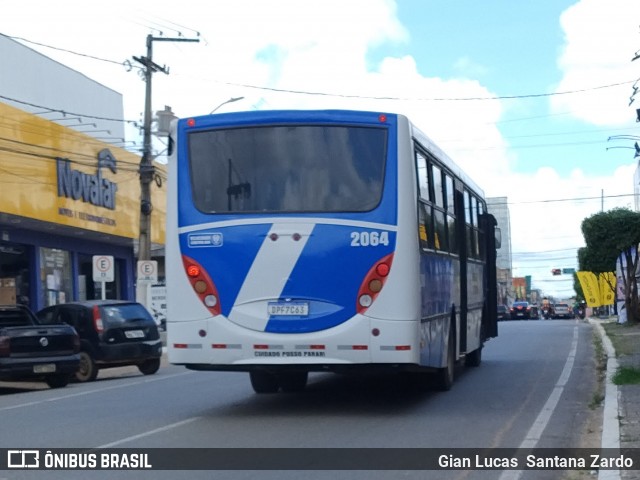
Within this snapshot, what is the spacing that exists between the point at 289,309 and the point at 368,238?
1.23m

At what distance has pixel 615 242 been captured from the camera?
1593 inches

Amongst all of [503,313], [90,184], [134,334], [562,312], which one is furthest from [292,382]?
[562,312]

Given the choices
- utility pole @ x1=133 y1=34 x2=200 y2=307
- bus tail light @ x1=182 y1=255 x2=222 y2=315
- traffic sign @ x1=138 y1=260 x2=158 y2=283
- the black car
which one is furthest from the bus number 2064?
utility pole @ x1=133 y1=34 x2=200 y2=307

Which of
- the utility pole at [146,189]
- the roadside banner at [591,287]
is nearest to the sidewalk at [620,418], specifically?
the utility pole at [146,189]

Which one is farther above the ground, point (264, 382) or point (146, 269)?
point (146, 269)

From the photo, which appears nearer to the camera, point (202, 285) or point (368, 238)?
point (368, 238)

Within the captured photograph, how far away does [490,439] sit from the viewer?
11.0 metres

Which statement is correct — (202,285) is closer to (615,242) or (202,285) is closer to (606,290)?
(615,242)

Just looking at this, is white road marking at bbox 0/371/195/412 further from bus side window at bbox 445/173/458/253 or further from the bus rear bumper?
bus side window at bbox 445/173/458/253

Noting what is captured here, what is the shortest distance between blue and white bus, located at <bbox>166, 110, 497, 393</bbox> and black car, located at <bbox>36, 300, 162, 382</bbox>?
9.03m

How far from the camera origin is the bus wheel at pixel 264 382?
50.0 feet

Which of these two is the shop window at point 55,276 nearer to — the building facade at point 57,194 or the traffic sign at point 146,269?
the building facade at point 57,194

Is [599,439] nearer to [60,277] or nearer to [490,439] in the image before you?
[490,439]

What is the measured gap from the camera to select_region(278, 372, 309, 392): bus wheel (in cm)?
1559
